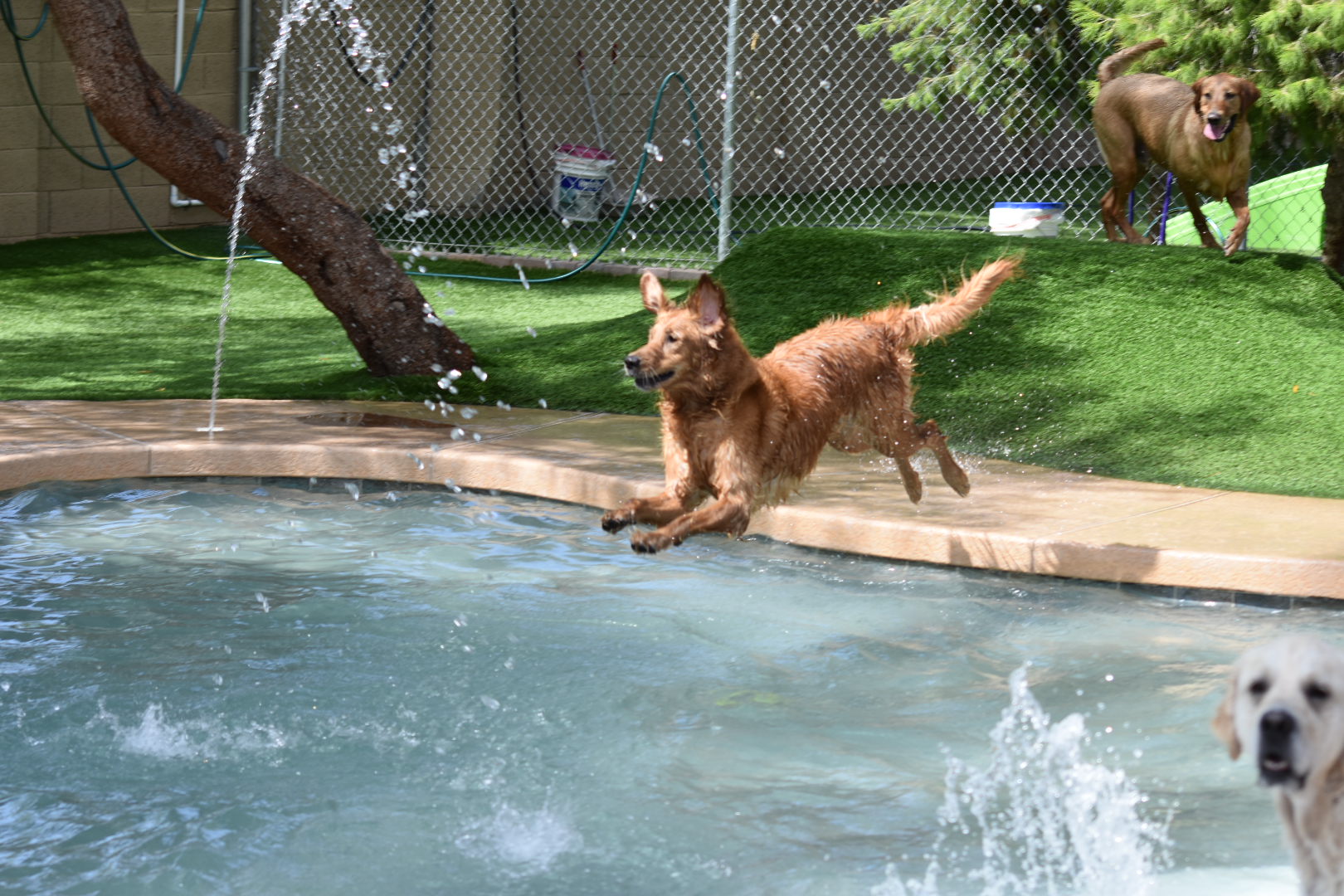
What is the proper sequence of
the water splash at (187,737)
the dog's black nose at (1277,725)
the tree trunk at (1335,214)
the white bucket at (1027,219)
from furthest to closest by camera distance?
the white bucket at (1027,219) < the tree trunk at (1335,214) < the water splash at (187,737) < the dog's black nose at (1277,725)

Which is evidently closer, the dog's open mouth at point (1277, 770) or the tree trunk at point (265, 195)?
the dog's open mouth at point (1277, 770)

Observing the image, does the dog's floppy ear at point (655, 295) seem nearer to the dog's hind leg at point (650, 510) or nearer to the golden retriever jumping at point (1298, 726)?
the dog's hind leg at point (650, 510)

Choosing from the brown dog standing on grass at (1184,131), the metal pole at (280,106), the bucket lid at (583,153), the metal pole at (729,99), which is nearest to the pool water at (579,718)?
the brown dog standing on grass at (1184,131)

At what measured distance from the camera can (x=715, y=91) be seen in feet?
51.9

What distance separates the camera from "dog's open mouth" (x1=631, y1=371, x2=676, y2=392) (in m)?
4.71

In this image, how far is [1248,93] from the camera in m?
7.91

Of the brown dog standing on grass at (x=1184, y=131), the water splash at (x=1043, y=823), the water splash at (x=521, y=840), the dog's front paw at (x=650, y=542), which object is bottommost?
the water splash at (x=521, y=840)

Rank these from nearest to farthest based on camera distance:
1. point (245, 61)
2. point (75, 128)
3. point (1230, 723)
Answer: point (1230, 723) < point (75, 128) < point (245, 61)

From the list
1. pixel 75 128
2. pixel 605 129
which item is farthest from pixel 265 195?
pixel 605 129

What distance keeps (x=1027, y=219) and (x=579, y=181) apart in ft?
17.3

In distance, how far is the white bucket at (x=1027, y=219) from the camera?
10328mm

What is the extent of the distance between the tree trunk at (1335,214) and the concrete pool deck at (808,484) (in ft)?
Result: 11.4

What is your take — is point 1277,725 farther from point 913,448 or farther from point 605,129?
point 605,129

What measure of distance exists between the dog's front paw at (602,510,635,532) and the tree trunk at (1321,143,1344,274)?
231 inches
